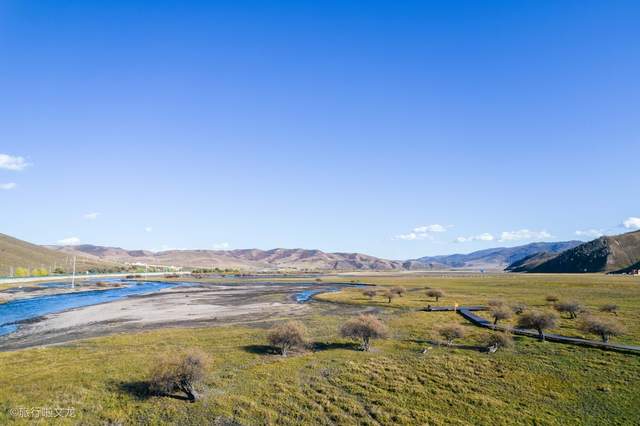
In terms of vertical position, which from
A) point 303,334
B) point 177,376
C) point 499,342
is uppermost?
point 177,376

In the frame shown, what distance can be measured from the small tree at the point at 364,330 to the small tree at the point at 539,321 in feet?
62.5

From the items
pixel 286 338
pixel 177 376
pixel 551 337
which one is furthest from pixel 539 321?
pixel 177 376

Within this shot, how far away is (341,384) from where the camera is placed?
30531 millimetres

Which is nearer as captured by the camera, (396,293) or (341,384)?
(341,384)

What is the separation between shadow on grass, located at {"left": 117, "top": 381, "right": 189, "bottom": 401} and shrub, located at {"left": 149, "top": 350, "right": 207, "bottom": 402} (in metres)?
0.37

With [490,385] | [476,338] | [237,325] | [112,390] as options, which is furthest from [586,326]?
[112,390]

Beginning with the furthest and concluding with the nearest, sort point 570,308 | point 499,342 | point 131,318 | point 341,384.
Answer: point 131,318 < point 570,308 < point 499,342 < point 341,384

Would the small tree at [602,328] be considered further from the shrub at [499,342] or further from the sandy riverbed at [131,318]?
the sandy riverbed at [131,318]

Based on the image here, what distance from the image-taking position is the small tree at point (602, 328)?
140 ft

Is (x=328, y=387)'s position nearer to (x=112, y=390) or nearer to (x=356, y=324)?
(x=356, y=324)

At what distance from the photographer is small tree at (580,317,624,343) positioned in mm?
42594

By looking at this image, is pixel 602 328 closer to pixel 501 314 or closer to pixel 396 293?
pixel 501 314

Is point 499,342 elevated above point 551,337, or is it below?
above

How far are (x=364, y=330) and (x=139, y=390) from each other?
77.4ft
